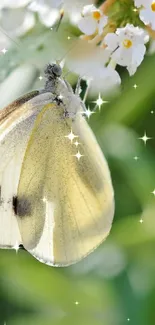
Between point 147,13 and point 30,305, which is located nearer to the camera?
point 147,13

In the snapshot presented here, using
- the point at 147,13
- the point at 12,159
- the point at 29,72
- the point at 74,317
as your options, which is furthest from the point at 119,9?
the point at 74,317

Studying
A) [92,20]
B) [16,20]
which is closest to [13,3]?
[16,20]

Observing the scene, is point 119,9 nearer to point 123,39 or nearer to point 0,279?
point 123,39

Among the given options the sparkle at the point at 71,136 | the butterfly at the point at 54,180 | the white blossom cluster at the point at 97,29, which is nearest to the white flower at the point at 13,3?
the white blossom cluster at the point at 97,29

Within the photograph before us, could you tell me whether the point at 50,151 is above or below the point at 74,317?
above

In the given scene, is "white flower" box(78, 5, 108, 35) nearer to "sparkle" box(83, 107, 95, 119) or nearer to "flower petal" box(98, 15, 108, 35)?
"flower petal" box(98, 15, 108, 35)

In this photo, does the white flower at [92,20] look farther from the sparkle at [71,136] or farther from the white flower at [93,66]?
the sparkle at [71,136]

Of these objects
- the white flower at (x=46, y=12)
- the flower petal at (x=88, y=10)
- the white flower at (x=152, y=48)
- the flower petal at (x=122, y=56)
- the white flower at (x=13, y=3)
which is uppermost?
the white flower at (x=13, y=3)
